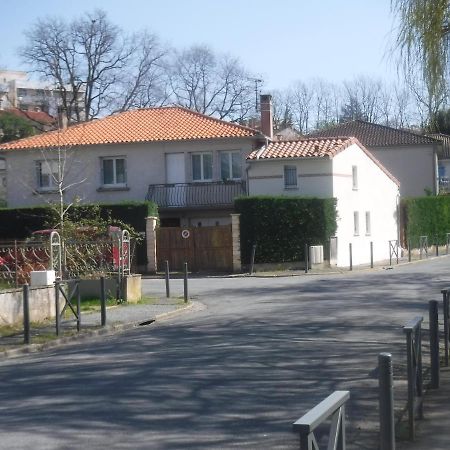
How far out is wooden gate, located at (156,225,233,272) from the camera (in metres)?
37.5

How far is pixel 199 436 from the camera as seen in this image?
8391 millimetres

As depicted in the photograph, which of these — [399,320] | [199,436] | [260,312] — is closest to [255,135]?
[260,312]

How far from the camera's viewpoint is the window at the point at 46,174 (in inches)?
1709

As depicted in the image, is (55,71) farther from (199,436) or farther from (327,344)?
(199,436)

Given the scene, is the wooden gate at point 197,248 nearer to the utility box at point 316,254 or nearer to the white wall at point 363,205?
the utility box at point 316,254

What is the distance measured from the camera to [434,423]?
8.86 meters

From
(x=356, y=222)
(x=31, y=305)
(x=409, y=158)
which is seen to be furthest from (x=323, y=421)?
(x=409, y=158)

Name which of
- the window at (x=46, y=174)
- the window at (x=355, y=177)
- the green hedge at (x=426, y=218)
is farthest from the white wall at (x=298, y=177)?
the green hedge at (x=426, y=218)

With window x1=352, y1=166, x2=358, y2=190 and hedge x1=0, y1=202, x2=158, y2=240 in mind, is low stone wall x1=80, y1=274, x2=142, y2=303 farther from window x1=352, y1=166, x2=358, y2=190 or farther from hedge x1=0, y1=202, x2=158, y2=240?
window x1=352, y1=166, x2=358, y2=190

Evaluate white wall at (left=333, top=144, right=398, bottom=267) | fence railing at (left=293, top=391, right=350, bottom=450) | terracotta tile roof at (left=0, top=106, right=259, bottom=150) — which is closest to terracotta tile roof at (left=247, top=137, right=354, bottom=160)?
white wall at (left=333, top=144, right=398, bottom=267)

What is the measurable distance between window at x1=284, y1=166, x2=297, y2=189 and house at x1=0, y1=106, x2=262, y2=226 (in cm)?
222

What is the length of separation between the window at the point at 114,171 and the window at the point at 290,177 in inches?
317

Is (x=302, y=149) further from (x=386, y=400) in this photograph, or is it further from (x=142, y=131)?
(x=386, y=400)

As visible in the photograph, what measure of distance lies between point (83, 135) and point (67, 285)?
25430 millimetres
